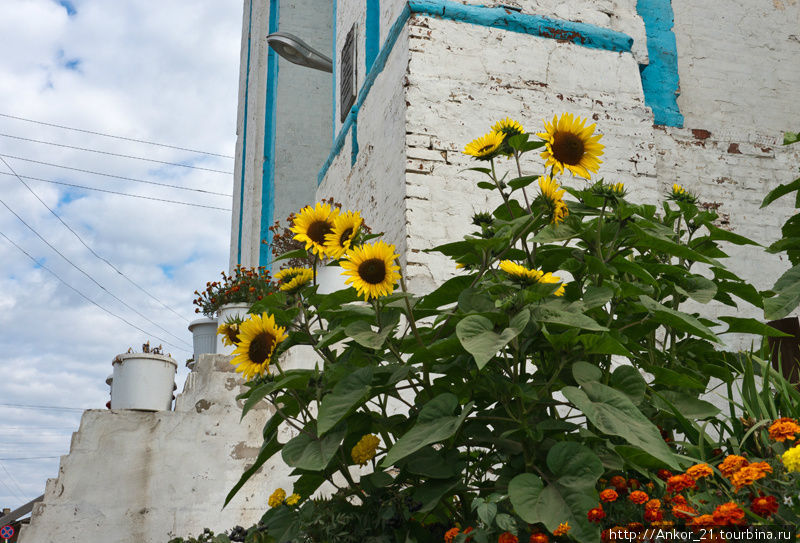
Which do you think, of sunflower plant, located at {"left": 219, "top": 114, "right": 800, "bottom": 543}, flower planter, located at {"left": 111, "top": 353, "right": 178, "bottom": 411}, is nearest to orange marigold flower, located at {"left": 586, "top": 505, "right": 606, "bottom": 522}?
sunflower plant, located at {"left": 219, "top": 114, "right": 800, "bottom": 543}

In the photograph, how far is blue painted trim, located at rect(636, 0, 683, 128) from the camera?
500cm

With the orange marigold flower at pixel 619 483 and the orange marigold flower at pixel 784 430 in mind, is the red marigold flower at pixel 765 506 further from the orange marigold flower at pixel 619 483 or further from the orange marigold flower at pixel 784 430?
the orange marigold flower at pixel 619 483

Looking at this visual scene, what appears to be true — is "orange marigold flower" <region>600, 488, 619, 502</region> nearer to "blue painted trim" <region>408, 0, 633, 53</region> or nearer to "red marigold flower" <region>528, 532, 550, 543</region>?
"red marigold flower" <region>528, 532, 550, 543</region>

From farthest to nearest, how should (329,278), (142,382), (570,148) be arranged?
1. (329,278)
2. (142,382)
3. (570,148)

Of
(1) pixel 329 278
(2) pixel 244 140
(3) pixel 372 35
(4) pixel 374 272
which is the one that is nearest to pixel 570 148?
(4) pixel 374 272

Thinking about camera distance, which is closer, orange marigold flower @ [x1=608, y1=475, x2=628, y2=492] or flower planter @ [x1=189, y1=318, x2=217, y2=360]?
orange marigold flower @ [x1=608, y1=475, x2=628, y2=492]

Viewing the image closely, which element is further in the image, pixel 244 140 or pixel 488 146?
pixel 244 140

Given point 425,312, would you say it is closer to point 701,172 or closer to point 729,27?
point 701,172

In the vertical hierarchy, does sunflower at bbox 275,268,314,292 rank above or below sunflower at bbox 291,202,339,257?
below

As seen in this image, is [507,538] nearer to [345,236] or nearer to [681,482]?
[681,482]

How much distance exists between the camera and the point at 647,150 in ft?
15.2

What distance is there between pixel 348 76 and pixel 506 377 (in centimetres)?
451

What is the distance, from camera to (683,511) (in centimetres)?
155

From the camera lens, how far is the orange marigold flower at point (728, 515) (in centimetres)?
142
